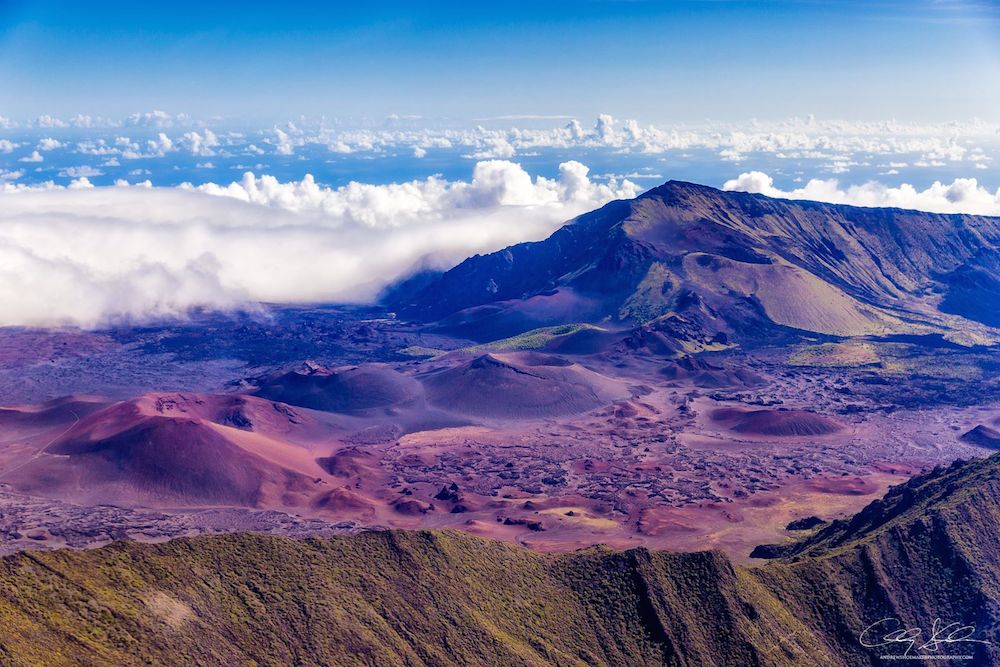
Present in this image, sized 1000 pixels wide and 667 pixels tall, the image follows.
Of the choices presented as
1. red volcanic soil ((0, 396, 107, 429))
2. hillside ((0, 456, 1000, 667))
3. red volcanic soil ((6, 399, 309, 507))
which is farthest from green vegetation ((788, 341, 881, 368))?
red volcanic soil ((0, 396, 107, 429))

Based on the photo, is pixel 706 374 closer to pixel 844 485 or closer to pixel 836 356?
pixel 836 356

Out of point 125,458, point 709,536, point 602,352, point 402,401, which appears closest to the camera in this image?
point 709,536

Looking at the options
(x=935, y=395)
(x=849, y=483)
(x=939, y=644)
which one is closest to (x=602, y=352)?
(x=935, y=395)

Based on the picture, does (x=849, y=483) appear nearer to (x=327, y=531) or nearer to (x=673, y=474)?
(x=673, y=474)

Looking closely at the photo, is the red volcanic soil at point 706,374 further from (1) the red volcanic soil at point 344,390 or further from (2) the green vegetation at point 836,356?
(1) the red volcanic soil at point 344,390

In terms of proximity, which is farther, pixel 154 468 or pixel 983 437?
pixel 983 437

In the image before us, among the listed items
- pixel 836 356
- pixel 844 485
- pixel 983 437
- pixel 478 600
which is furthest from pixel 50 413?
pixel 836 356
